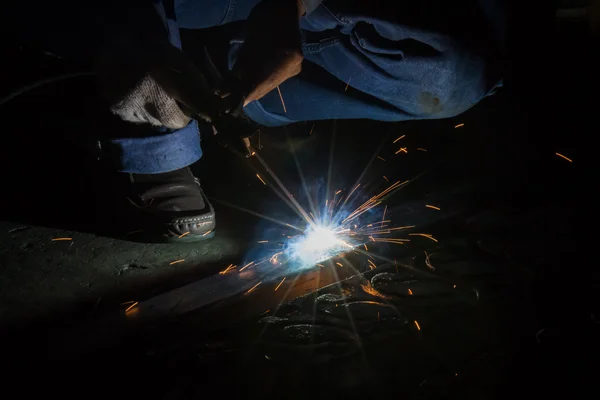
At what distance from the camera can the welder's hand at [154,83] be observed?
4.34ft

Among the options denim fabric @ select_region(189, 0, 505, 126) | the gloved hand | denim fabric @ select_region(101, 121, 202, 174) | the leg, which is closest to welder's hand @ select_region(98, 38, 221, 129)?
the gloved hand

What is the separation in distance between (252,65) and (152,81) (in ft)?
1.06

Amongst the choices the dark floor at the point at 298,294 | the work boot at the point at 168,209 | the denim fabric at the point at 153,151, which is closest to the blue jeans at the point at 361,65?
the denim fabric at the point at 153,151

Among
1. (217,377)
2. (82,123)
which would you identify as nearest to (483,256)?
(217,377)

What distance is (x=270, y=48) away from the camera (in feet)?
4.60

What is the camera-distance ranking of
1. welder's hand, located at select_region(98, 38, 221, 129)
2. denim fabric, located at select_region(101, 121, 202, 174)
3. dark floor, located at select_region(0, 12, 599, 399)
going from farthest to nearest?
denim fabric, located at select_region(101, 121, 202, 174)
welder's hand, located at select_region(98, 38, 221, 129)
dark floor, located at select_region(0, 12, 599, 399)

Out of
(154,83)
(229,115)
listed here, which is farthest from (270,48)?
(154,83)

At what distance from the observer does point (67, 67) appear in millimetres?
1459

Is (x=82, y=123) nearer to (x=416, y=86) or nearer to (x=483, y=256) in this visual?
(x=416, y=86)

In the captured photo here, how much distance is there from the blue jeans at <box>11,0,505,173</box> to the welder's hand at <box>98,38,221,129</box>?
17 cm

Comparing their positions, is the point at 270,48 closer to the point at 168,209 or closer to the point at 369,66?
the point at 369,66

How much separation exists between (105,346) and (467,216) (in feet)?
5.25

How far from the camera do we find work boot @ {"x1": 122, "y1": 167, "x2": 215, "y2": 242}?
5.87 feet

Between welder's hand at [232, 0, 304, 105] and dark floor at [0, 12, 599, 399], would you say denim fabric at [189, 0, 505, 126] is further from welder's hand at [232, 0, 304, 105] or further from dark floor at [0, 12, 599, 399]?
dark floor at [0, 12, 599, 399]
